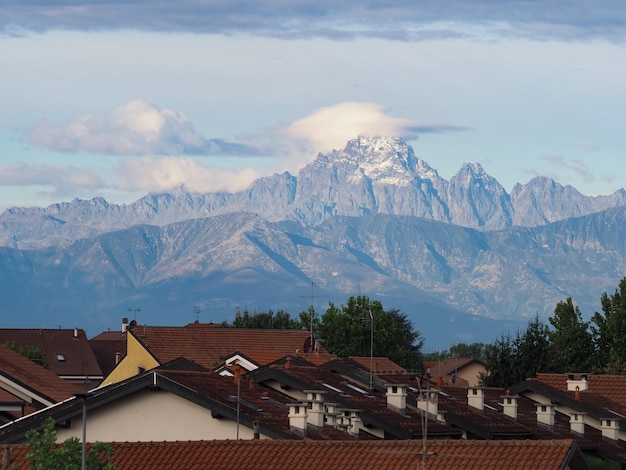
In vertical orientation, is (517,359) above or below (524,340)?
below

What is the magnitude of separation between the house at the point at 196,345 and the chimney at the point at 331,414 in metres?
37.2

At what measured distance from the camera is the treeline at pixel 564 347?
249 feet

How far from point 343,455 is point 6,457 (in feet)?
19.1

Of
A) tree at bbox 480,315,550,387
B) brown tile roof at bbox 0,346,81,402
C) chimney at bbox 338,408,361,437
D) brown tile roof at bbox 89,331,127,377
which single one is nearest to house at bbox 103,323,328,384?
tree at bbox 480,315,550,387

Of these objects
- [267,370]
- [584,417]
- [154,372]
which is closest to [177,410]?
[154,372]

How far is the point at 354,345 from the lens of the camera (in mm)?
115375

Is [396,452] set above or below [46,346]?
below

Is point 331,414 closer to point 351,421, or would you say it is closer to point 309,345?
point 351,421

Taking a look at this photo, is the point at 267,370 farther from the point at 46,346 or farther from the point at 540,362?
the point at 46,346

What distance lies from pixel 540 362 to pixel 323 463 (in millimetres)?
50910

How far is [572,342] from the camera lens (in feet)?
296

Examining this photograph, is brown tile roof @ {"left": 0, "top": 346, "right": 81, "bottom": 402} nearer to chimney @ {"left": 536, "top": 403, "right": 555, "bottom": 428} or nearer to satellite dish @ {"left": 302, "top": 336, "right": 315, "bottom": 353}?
chimney @ {"left": 536, "top": 403, "right": 555, "bottom": 428}

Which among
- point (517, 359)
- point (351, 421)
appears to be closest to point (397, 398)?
point (351, 421)

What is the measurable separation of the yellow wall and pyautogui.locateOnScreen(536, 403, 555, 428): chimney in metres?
32.6
